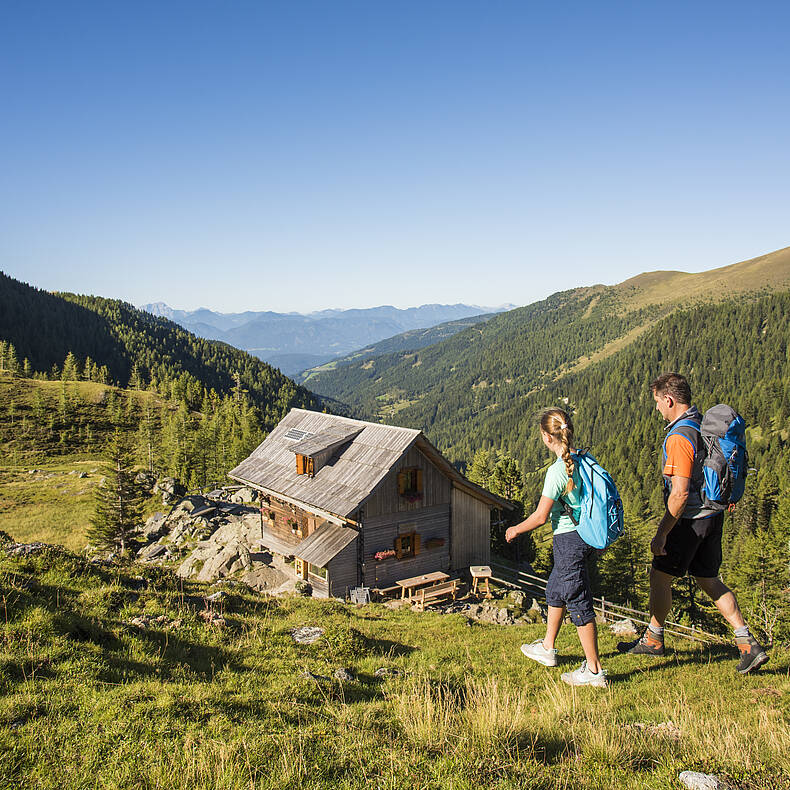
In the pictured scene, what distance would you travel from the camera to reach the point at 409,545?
961 inches

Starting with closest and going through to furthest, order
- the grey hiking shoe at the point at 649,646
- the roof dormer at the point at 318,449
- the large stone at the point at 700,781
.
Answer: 1. the large stone at the point at 700,781
2. the grey hiking shoe at the point at 649,646
3. the roof dormer at the point at 318,449

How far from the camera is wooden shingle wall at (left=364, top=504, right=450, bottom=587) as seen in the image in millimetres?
23156

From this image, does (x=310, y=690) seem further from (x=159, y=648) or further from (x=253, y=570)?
(x=253, y=570)

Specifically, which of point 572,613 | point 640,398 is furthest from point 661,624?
point 640,398

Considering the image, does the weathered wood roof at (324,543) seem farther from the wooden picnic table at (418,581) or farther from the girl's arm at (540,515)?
the girl's arm at (540,515)

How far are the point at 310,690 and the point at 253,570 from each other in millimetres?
21186

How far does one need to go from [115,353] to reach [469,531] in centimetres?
17905

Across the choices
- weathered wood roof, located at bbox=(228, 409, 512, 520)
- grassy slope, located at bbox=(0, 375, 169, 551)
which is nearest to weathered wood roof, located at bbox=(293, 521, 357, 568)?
weathered wood roof, located at bbox=(228, 409, 512, 520)

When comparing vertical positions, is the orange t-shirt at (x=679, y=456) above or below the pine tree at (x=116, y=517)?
above

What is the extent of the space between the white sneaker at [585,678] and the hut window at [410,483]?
17.0 meters

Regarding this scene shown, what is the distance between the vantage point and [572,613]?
21.3 feet

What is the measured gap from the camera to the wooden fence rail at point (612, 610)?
14856 mm

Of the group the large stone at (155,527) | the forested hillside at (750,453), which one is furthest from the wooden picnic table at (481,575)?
the large stone at (155,527)

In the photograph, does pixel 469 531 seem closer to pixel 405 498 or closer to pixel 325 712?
pixel 405 498
